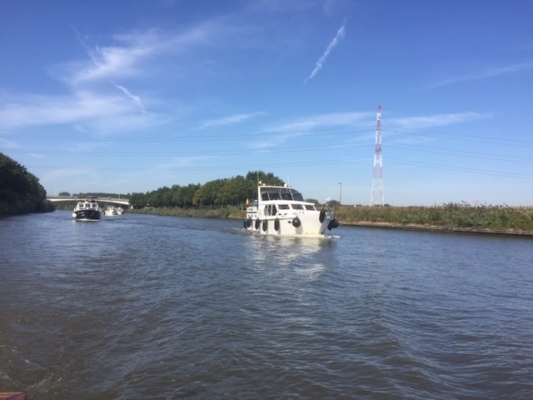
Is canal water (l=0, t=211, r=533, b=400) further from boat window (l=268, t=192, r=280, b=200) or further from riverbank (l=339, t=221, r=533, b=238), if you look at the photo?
riverbank (l=339, t=221, r=533, b=238)

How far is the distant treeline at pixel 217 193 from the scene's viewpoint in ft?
383

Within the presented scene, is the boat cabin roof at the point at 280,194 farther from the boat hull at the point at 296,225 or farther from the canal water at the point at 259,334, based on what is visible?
the canal water at the point at 259,334

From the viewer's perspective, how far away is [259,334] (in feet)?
30.8

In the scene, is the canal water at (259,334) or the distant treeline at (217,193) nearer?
the canal water at (259,334)

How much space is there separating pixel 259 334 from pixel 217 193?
112966mm

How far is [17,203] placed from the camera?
8969cm

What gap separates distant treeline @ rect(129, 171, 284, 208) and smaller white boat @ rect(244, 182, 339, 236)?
5148 cm

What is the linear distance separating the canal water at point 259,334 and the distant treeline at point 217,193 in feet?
265

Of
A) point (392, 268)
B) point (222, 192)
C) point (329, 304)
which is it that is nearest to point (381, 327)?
point (329, 304)

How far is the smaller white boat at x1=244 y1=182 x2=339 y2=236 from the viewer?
124 feet

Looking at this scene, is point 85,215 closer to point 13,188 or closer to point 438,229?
point 13,188

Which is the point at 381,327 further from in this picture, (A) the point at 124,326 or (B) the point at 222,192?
(B) the point at 222,192

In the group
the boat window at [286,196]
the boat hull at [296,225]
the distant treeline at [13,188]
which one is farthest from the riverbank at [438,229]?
the distant treeline at [13,188]

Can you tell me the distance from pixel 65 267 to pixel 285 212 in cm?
2401
